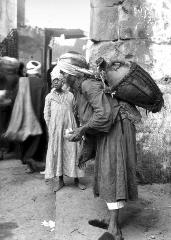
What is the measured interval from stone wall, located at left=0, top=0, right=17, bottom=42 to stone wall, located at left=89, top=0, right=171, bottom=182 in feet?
24.8

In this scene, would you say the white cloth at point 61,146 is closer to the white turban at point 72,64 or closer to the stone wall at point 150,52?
the stone wall at point 150,52

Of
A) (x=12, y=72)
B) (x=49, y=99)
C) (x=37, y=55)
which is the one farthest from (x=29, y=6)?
(x=49, y=99)

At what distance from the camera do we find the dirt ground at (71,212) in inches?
147

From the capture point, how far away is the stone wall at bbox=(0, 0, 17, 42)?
13.2m

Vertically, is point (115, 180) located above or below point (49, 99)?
below

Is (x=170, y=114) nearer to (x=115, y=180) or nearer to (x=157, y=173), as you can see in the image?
(x=157, y=173)

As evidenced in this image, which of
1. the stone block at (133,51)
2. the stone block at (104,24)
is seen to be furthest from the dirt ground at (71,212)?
the stone block at (104,24)

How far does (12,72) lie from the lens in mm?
6930

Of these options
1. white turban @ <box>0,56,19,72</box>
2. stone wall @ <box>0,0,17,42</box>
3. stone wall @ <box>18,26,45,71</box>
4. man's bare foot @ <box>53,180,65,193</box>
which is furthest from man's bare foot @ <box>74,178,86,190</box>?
stone wall @ <box>18,26,45,71</box>

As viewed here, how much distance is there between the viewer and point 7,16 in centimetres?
1415

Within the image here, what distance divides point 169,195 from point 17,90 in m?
3.02

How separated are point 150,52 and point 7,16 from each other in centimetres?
996

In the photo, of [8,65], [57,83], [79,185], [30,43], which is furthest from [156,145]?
[30,43]

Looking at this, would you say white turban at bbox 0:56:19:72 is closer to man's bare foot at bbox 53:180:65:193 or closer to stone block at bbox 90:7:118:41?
stone block at bbox 90:7:118:41
